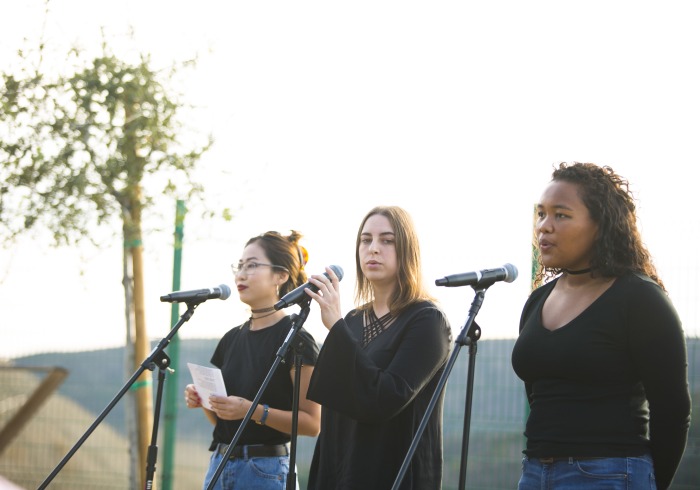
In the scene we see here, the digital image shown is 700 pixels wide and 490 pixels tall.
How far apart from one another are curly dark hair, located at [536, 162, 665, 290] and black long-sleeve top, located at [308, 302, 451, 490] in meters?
0.73

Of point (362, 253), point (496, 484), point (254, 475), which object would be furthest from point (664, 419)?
point (496, 484)

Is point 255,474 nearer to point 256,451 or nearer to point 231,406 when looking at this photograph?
point 256,451

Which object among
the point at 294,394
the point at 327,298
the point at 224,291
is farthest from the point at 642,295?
the point at 224,291

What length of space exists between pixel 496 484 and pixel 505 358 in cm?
67

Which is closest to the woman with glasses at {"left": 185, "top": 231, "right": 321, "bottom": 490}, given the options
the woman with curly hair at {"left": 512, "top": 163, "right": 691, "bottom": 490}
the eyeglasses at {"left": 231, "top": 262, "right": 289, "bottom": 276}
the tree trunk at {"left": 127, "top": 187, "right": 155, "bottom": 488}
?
the eyeglasses at {"left": 231, "top": 262, "right": 289, "bottom": 276}

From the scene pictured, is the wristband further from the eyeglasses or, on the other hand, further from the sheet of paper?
the eyeglasses

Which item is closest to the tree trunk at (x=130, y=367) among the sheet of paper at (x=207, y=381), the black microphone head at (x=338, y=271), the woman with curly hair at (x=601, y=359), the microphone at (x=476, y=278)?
the sheet of paper at (x=207, y=381)

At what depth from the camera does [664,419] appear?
2430 mm

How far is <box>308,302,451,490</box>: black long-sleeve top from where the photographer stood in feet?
9.70

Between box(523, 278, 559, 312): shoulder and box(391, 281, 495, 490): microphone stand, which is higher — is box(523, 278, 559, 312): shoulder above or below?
above

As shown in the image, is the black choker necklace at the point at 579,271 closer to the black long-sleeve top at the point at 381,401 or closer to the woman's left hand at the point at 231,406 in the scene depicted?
the black long-sleeve top at the point at 381,401

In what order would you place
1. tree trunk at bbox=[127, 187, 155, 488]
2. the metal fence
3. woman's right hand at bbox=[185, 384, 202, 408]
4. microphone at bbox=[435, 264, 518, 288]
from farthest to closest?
1. tree trunk at bbox=[127, 187, 155, 488]
2. the metal fence
3. woman's right hand at bbox=[185, 384, 202, 408]
4. microphone at bbox=[435, 264, 518, 288]

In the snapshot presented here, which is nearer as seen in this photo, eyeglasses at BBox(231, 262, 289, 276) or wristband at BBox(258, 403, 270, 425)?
wristband at BBox(258, 403, 270, 425)

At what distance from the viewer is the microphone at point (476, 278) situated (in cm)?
271
